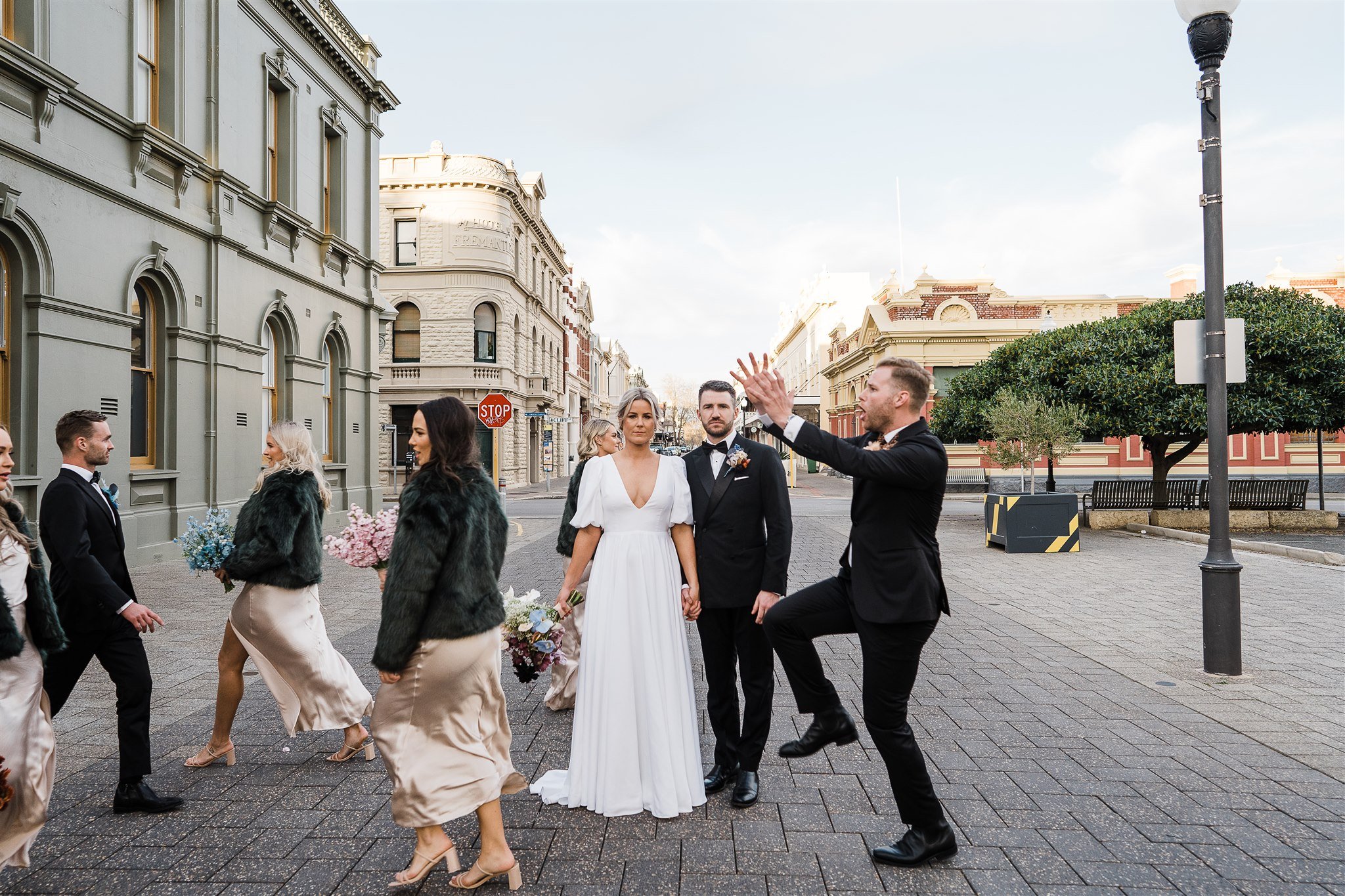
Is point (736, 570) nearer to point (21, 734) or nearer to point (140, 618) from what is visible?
point (140, 618)

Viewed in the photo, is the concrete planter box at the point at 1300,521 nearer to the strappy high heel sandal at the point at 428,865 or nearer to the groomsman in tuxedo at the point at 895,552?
the groomsman in tuxedo at the point at 895,552

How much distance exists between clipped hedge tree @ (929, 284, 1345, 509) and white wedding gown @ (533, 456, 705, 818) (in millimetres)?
15964

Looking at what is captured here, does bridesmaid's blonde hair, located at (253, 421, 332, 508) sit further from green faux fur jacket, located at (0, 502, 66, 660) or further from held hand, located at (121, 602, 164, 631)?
green faux fur jacket, located at (0, 502, 66, 660)

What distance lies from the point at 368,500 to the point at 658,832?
16.3 meters

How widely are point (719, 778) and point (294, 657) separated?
233cm

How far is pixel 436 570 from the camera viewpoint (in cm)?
308

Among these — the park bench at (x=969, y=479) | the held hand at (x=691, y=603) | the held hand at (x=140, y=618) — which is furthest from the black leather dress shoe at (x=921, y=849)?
the park bench at (x=969, y=479)

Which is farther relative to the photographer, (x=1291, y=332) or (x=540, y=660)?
(x=1291, y=332)

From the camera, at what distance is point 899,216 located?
60562mm

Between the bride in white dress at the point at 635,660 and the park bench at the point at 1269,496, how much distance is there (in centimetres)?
1851

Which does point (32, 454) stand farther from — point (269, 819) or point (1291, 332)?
point (1291, 332)

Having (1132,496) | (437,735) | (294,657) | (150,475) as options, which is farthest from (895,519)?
(1132,496)

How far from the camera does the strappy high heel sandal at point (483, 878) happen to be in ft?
10.2

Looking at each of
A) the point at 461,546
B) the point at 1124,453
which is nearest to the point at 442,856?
the point at 461,546
